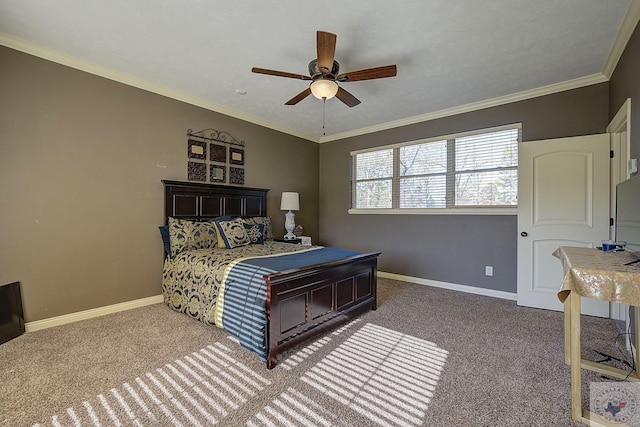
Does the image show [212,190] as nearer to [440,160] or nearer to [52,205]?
[52,205]

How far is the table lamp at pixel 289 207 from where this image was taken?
471 centimetres

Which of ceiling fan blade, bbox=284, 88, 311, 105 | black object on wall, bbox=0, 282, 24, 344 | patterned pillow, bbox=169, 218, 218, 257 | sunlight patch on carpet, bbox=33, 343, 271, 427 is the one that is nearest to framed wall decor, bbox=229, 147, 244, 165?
patterned pillow, bbox=169, 218, 218, 257

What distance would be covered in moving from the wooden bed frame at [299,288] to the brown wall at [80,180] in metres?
0.33

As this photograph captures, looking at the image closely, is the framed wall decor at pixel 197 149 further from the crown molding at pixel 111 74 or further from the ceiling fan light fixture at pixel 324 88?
the ceiling fan light fixture at pixel 324 88

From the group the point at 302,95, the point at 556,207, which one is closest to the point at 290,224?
the point at 302,95

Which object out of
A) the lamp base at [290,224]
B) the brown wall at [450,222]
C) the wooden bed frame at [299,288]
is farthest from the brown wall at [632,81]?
the lamp base at [290,224]

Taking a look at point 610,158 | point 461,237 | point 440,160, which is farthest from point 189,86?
point 610,158

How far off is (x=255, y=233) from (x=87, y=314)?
2001 mm

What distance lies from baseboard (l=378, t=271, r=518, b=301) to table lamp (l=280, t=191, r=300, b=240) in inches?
68.9

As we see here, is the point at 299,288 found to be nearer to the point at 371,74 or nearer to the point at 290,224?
the point at 371,74

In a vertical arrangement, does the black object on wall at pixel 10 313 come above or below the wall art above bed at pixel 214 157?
below

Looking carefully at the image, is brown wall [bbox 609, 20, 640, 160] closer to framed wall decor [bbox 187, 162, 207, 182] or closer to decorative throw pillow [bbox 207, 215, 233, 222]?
decorative throw pillow [bbox 207, 215, 233, 222]

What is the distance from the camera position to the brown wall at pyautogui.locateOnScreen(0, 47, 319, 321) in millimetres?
2586

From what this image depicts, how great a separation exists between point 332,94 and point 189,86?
200cm
